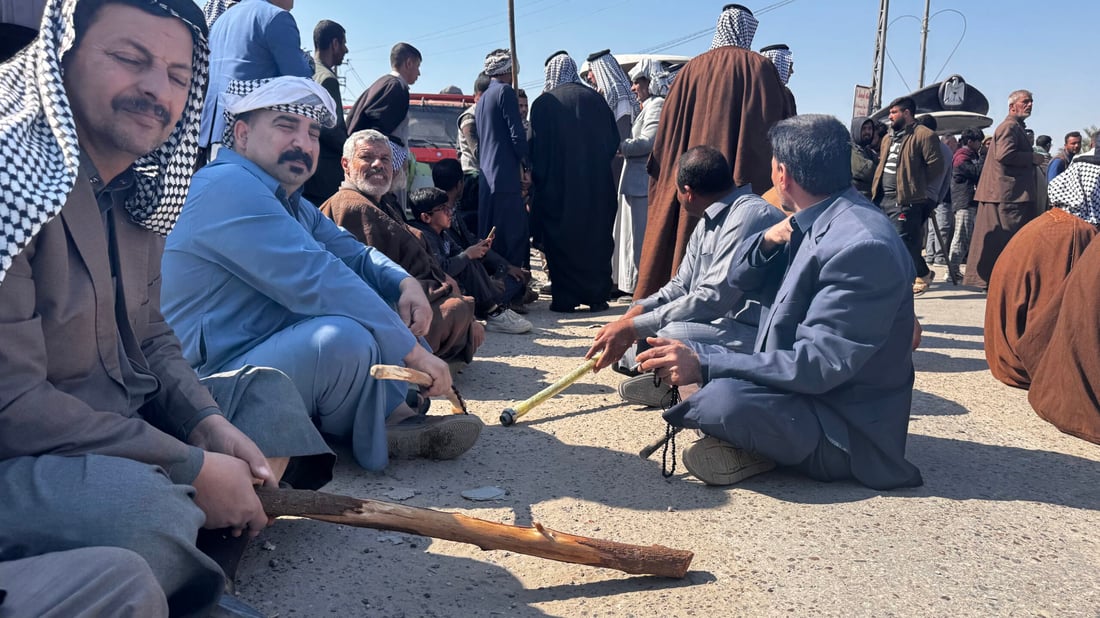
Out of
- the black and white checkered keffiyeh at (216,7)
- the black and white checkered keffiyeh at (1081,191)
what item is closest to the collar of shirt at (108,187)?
the black and white checkered keffiyeh at (216,7)

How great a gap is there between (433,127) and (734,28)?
7022 millimetres

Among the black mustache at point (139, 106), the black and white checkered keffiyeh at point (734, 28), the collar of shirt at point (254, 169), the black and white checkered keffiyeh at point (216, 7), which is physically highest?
the black and white checkered keffiyeh at point (734, 28)

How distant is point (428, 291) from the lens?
4.66 metres

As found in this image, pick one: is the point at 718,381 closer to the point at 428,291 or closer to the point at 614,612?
the point at 614,612

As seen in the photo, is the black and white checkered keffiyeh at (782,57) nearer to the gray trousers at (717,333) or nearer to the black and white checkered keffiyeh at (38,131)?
the gray trousers at (717,333)

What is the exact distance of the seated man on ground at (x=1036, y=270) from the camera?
477cm

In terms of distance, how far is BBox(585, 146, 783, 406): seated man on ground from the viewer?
383 centimetres

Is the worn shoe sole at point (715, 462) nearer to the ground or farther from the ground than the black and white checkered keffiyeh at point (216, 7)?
nearer to the ground

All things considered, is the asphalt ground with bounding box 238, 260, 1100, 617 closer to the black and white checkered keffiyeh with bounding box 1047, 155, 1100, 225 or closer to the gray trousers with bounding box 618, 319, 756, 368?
the gray trousers with bounding box 618, 319, 756, 368

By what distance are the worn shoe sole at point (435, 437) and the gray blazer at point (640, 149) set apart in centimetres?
410

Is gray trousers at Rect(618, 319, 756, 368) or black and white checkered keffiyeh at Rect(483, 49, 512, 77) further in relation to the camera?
black and white checkered keffiyeh at Rect(483, 49, 512, 77)

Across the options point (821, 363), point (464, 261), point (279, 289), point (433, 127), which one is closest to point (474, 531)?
point (279, 289)

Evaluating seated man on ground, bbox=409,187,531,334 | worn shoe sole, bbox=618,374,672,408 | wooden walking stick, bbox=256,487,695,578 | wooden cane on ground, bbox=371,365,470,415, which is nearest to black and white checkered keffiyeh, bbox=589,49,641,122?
seated man on ground, bbox=409,187,531,334

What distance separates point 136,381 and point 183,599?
529mm
